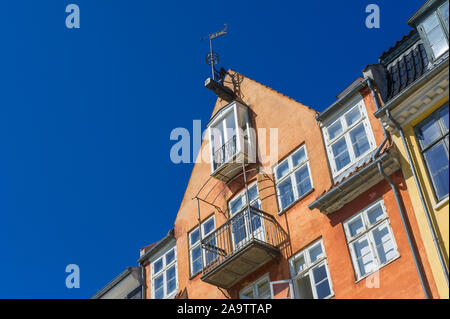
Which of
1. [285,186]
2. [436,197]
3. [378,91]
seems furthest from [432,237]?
[285,186]

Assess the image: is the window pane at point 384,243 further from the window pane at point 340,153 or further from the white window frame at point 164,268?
the white window frame at point 164,268

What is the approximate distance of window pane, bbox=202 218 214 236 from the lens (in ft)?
82.1

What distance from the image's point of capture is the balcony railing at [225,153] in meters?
25.0

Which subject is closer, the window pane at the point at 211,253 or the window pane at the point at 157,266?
the window pane at the point at 211,253

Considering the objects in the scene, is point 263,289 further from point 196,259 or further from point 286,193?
point 196,259

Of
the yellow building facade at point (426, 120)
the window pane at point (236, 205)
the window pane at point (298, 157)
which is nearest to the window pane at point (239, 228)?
the window pane at point (236, 205)

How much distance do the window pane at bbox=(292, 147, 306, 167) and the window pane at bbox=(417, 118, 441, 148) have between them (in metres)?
5.20

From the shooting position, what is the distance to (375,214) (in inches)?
754

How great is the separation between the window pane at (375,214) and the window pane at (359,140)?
1.85 m

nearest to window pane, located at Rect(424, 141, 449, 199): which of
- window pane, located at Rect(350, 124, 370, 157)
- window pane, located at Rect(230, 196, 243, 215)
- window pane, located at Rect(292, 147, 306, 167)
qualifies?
window pane, located at Rect(350, 124, 370, 157)

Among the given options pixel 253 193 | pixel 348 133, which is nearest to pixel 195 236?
pixel 253 193

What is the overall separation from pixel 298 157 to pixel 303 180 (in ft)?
3.09
